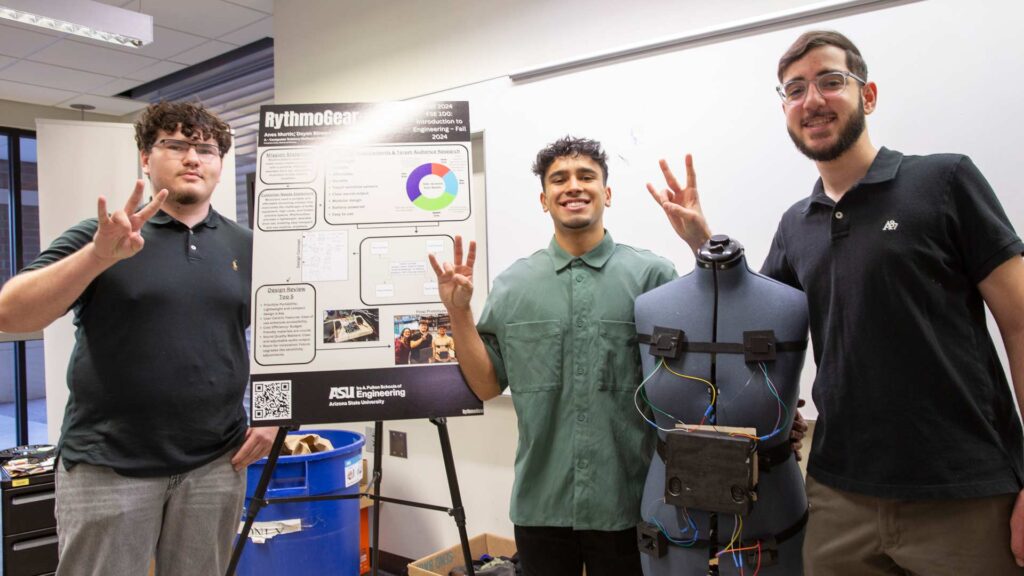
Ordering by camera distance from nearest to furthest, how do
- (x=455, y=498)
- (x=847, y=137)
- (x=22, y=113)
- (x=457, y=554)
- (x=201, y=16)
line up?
(x=847, y=137) < (x=455, y=498) < (x=457, y=554) < (x=201, y=16) < (x=22, y=113)

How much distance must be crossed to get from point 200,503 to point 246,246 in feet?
2.50

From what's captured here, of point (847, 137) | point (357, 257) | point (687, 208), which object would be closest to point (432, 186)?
point (357, 257)

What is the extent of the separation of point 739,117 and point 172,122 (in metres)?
1.84

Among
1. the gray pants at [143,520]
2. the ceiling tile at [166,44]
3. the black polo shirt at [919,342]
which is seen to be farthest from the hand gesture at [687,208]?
the ceiling tile at [166,44]

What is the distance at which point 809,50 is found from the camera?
58.8 inches

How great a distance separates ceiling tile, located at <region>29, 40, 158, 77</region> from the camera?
4.56m

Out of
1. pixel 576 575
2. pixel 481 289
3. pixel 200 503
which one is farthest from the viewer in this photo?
→ pixel 481 289

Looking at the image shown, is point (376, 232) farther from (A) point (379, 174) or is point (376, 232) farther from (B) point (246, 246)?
(B) point (246, 246)

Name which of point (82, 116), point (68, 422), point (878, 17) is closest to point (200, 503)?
point (68, 422)

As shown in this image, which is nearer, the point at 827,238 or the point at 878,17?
the point at 827,238

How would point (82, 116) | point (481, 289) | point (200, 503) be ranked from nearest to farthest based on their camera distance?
point (200, 503), point (481, 289), point (82, 116)

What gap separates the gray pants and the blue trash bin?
816 mm

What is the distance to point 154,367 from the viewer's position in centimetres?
175

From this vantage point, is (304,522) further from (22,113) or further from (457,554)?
(22,113)
